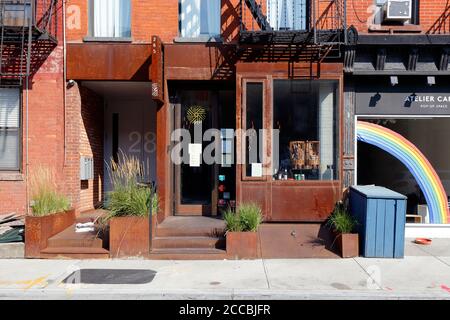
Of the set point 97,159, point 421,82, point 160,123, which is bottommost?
point 97,159

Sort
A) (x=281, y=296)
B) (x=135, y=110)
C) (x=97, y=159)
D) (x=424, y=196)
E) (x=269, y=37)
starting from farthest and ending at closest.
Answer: (x=135, y=110)
(x=97, y=159)
(x=424, y=196)
(x=269, y=37)
(x=281, y=296)

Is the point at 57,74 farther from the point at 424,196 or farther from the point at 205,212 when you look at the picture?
the point at 424,196

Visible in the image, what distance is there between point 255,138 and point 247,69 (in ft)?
4.68

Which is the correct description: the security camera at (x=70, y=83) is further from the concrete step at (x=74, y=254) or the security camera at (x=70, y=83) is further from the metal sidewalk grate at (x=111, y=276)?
the metal sidewalk grate at (x=111, y=276)

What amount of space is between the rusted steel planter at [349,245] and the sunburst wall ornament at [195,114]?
14.1 feet

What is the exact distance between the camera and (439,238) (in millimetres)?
9992

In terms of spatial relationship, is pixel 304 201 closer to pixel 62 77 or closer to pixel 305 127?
pixel 305 127

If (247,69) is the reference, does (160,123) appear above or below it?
below

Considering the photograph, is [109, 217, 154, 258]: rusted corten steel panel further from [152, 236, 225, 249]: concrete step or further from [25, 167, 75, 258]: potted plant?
[25, 167, 75, 258]: potted plant

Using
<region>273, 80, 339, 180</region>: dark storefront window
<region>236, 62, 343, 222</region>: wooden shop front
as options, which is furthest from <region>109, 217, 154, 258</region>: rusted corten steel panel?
<region>273, 80, 339, 180</region>: dark storefront window

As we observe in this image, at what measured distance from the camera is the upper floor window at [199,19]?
10.2 meters

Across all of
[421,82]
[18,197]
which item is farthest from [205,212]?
[421,82]

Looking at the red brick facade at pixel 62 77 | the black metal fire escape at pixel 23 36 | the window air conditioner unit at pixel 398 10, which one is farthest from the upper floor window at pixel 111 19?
the window air conditioner unit at pixel 398 10

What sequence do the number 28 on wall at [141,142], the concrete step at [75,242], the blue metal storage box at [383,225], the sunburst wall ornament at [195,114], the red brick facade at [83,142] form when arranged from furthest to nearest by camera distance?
1. the number 28 on wall at [141,142]
2. the sunburst wall ornament at [195,114]
3. the red brick facade at [83,142]
4. the concrete step at [75,242]
5. the blue metal storage box at [383,225]
